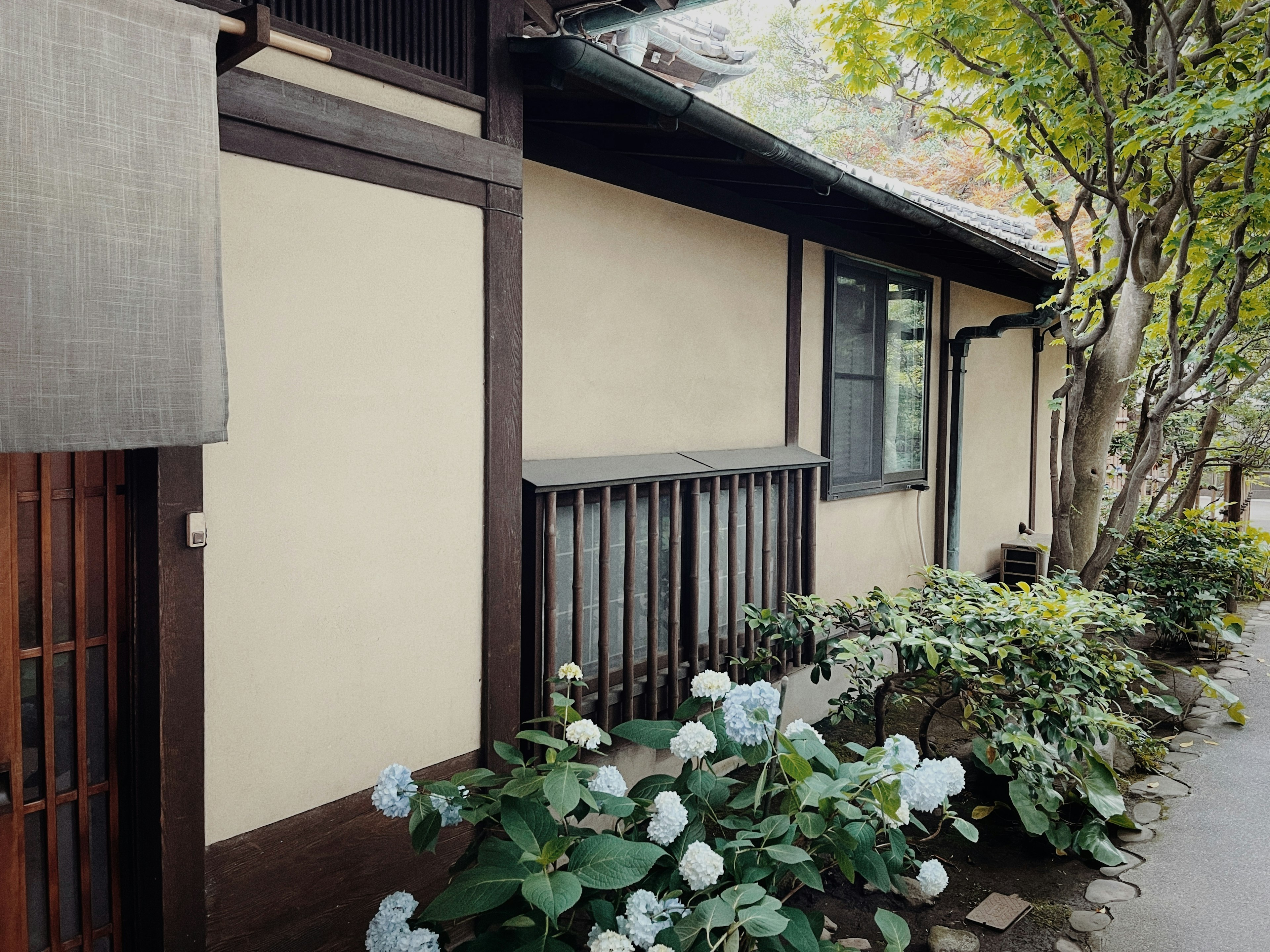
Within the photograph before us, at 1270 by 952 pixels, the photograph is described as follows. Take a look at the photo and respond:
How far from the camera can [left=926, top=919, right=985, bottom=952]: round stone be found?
3549 millimetres

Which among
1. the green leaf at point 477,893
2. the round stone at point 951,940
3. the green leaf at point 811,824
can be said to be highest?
the green leaf at point 811,824

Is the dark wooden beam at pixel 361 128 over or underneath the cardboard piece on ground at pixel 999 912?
over

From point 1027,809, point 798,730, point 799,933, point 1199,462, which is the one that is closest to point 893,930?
point 799,933

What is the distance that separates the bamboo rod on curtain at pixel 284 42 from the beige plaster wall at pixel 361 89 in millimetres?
111

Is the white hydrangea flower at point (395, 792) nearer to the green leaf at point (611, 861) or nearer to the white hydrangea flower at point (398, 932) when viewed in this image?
the white hydrangea flower at point (398, 932)

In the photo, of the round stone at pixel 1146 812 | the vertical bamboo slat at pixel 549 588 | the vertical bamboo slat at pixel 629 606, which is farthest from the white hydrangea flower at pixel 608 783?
the round stone at pixel 1146 812

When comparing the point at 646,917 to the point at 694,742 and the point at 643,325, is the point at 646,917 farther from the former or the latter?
the point at 643,325

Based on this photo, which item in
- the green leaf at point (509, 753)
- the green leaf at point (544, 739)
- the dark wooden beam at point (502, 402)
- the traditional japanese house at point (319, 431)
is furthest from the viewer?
the dark wooden beam at point (502, 402)

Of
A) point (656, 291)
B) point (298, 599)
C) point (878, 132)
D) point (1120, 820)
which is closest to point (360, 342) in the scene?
point (298, 599)

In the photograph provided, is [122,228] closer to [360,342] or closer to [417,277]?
[360,342]

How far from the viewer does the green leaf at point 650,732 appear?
2.88m

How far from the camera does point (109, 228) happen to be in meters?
2.07

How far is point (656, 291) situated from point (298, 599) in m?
2.75

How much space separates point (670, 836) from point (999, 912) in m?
2.10
